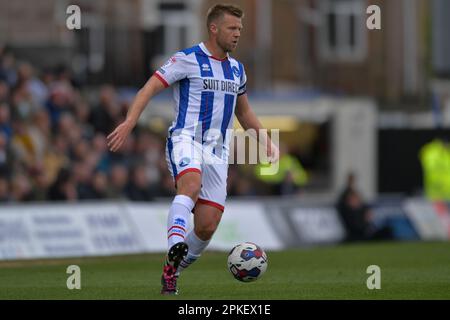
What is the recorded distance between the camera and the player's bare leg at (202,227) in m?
13.7

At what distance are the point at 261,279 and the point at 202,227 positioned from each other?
2040 mm

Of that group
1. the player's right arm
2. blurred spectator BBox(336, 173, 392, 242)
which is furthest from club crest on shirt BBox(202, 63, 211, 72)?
blurred spectator BBox(336, 173, 392, 242)

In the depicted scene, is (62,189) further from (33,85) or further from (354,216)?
(354,216)

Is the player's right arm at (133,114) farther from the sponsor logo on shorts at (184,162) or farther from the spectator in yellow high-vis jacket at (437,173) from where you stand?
the spectator in yellow high-vis jacket at (437,173)

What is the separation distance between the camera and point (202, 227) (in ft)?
45.1

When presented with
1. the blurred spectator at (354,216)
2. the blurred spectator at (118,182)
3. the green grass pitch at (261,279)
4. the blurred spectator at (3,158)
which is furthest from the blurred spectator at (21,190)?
→ the blurred spectator at (354,216)

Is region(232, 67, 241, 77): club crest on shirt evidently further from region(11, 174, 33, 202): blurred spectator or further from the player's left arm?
region(11, 174, 33, 202): blurred spectator

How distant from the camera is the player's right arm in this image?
1287 cm

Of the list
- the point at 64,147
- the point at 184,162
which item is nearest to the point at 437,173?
the point at 64,147

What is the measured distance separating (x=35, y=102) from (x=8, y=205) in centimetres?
464

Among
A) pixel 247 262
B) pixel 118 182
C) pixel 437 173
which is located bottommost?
pixel 437 173

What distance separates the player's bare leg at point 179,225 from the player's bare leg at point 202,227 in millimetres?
310

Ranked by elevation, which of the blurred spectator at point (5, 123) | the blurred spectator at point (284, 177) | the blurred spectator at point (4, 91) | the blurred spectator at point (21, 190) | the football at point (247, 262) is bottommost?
the blurred spectator at point (284, 177)

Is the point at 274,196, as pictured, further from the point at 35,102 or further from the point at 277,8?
the point at 277,8
